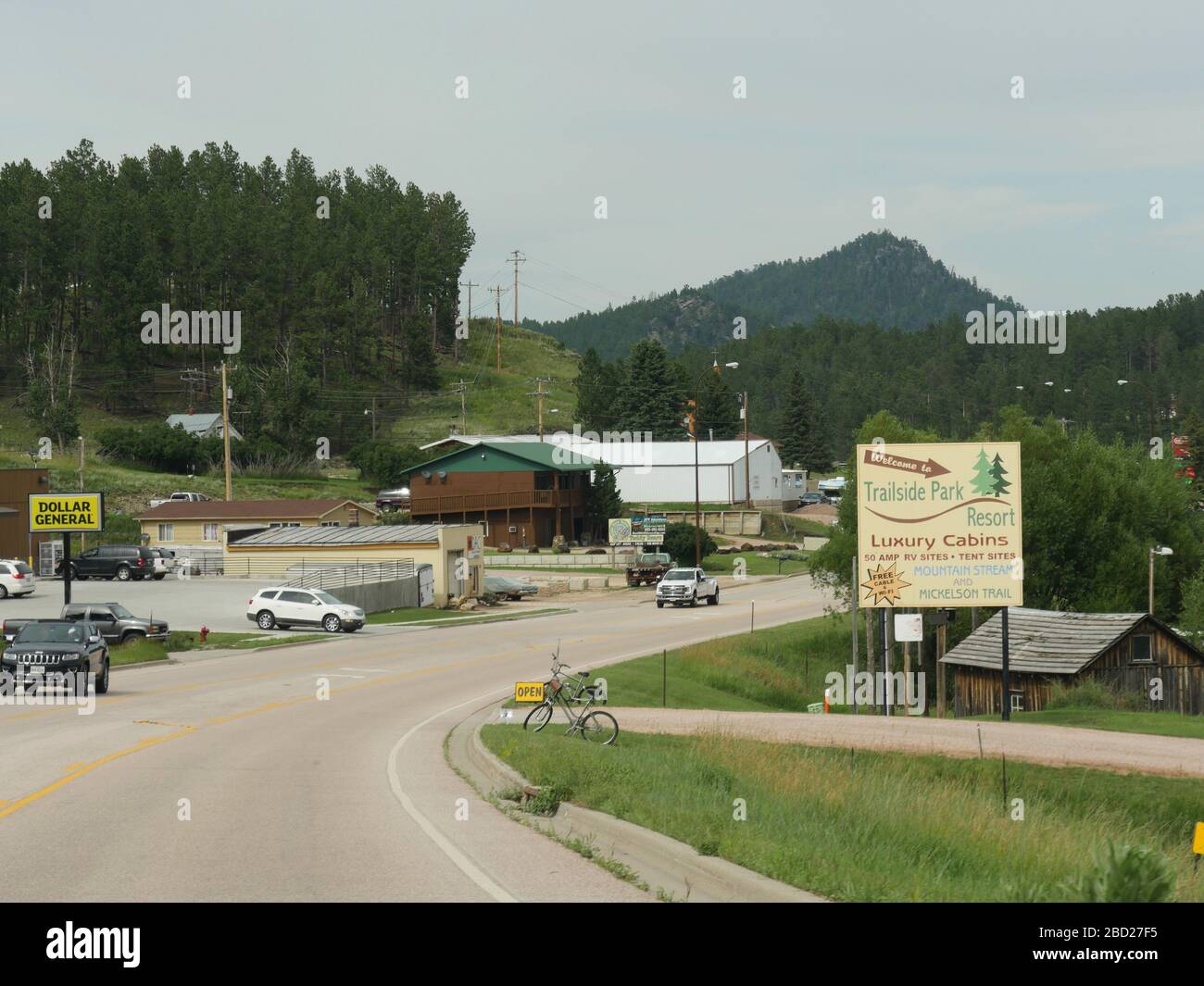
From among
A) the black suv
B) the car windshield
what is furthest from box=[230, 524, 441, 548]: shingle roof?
the car windshield

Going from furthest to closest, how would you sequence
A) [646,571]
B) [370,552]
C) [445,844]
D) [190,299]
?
[190,299], [646,571], [370,552], [445,844]

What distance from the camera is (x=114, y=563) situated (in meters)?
65.9

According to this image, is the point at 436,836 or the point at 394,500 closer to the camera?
the point at 436,836

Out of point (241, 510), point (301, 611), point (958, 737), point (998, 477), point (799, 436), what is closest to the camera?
point (958, 737)

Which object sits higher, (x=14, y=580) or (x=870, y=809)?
(x=870, y=809)

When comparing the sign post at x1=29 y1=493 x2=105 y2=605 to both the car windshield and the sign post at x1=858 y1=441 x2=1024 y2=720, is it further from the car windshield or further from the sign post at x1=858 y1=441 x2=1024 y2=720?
the sign post at x1=858 y1=441 x2=1024 y2=720

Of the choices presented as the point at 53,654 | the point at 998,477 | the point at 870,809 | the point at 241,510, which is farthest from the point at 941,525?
the point at 241,510

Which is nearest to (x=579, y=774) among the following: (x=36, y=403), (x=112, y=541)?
(x=112, y=541)

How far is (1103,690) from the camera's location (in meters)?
37.4

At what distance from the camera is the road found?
9922 millimetres

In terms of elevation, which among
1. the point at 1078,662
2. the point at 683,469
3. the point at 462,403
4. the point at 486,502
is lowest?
the point at 1078,662

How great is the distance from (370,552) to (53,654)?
121 feet

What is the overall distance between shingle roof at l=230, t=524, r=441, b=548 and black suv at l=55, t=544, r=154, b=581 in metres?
4.92

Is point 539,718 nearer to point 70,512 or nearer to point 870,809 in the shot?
point 870,809
